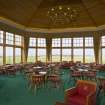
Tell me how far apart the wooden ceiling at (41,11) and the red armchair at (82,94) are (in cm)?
1054

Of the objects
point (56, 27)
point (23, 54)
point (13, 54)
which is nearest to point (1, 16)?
point (13, 54)

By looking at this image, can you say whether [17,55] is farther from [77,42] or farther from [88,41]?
[88,41]

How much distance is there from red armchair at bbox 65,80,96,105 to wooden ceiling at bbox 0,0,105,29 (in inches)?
415

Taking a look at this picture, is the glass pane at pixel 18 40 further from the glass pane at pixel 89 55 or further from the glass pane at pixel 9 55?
the glass pane at pixel 89 55

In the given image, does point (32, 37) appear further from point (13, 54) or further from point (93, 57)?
point (93, 57)

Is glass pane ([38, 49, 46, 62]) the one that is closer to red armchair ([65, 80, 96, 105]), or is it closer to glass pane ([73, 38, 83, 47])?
glass pane ([73, 38, 83, 47])

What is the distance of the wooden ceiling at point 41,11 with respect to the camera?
630 inches

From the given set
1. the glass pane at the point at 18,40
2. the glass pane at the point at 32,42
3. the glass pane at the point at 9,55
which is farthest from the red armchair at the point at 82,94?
the glass pane at the point at 32,42

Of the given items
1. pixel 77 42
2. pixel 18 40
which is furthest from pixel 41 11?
pixel 77 42

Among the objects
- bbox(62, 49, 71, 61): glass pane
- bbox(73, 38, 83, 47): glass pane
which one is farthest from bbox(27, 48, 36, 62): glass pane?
bbox(73, 38, 83, 47): glass pane

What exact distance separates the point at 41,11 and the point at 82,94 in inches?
545

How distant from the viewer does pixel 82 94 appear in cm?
660

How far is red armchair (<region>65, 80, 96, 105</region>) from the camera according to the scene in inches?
225

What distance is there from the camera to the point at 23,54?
891 inches
